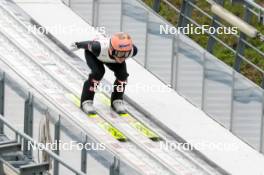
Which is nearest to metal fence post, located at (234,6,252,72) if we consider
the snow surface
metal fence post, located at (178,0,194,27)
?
the snow surface

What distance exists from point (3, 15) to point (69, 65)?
6.46 ft

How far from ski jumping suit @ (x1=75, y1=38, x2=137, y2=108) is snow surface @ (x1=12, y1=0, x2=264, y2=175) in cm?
103

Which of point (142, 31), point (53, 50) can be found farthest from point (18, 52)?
point (142, 31)

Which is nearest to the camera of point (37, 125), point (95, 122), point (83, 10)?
point (37, 125)

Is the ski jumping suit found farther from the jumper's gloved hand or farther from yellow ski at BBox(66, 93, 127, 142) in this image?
yellow ski at BBox(66, 93, 127, 142)

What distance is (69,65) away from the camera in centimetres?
2502

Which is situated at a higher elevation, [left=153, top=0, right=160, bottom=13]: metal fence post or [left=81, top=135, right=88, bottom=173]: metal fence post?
[left=153, top=0, right=160, bottom=13]: metal fence post

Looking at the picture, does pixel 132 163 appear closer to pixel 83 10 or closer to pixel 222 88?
pixel 222 88

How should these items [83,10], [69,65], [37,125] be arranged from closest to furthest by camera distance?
[37,125] < [69,65] < [83,10]

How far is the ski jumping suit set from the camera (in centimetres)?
2306

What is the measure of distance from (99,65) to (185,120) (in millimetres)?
1783

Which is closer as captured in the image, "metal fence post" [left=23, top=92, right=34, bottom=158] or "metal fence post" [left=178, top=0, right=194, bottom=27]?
"metal fence post" [left=23, top=92, right=34, bottom=158]

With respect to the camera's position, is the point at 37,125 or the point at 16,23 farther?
the point at 16,23

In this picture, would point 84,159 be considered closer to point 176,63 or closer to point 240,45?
point 176,63
